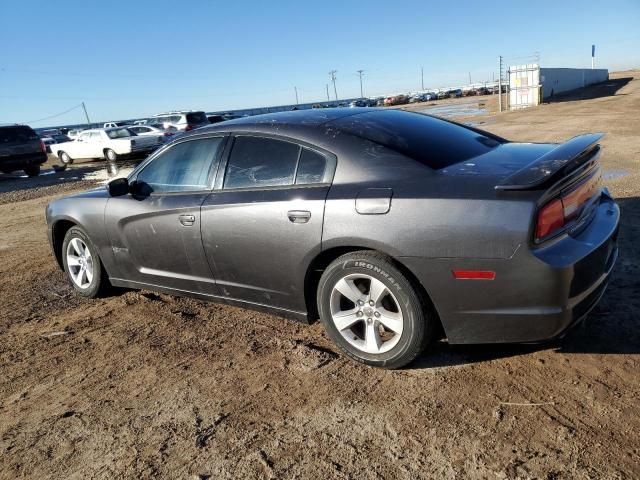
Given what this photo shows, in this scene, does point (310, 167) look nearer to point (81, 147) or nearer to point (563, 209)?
point (563, 209)

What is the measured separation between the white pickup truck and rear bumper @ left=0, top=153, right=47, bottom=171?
285 centimetres

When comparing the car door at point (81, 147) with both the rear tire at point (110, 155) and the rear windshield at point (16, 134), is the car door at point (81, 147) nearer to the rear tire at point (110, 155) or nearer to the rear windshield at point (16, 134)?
the rear tire at point (110, 155)

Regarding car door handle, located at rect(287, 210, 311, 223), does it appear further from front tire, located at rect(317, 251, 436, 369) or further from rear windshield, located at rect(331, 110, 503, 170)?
rear windshield, located at rect(331, 110, 503, 170)

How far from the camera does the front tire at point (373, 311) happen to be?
2822mm

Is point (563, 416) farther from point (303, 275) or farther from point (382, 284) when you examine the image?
point (303, 275)

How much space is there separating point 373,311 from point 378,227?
1.69ft

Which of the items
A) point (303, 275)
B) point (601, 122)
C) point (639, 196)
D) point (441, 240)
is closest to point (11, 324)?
point (303, 275)

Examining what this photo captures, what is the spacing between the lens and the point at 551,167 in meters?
2.62

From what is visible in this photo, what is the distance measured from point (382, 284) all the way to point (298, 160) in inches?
40.0

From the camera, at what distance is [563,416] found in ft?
8.09

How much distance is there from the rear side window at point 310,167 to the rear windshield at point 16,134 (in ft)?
55.1

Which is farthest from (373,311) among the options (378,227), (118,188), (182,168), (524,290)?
(118,188)

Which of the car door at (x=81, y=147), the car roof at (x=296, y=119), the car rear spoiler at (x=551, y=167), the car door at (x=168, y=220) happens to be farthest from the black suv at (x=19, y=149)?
the car rear spoiler at (x=551, y=167)

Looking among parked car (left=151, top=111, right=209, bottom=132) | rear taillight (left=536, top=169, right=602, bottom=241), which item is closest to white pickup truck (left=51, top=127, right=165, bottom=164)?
parked car (left=151, top=111, right=209, bottom=132)
